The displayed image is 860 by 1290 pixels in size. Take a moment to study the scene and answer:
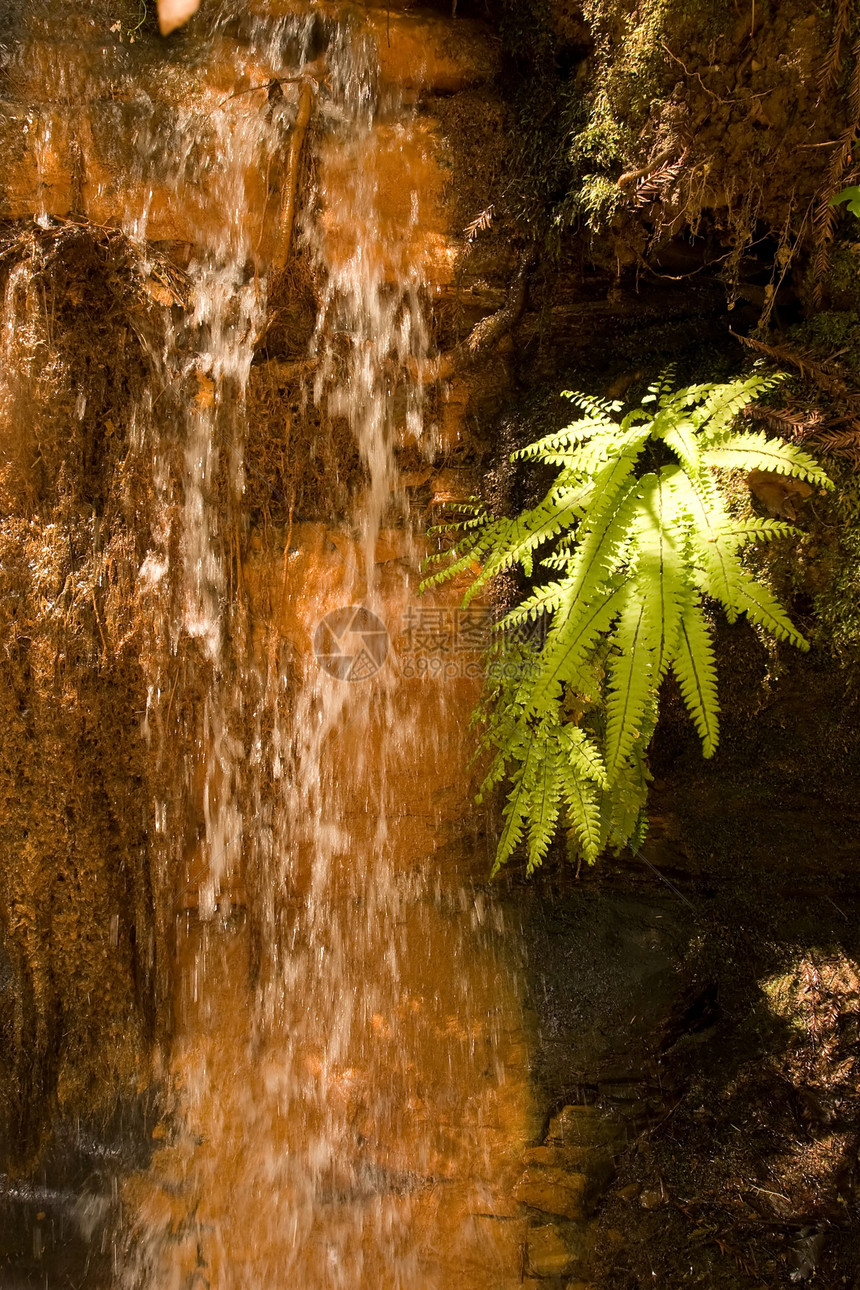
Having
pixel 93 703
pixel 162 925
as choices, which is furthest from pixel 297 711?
pixel 162 925

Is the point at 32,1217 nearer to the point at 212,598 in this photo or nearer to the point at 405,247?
the point at 212,598

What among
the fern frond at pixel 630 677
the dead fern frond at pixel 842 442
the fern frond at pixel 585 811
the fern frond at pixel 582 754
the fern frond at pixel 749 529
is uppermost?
the dead fern frond at pixel 842 442

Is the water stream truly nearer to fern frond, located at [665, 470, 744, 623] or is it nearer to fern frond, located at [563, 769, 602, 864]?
fern frond, located at [563, 769, 602, 864]

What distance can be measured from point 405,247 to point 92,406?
1666mm

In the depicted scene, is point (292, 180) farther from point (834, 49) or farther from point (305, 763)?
point (305, 763)

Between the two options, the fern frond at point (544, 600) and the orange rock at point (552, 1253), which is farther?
the orange rock at point (552, 1253)

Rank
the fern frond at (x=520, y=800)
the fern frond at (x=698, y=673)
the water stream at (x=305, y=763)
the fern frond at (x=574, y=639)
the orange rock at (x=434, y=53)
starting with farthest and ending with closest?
1. the orange rock at (x=434, y=53)
2. the water stream at (x=305, y=763)
3. the fern frond at (x=520, y=800)
4. the fern frond at (x=574, y=639)
5. the fern frond at (x=698, y=673)

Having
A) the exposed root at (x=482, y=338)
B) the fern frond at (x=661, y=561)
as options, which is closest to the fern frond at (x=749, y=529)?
the fern frond at (x=661, y=561)

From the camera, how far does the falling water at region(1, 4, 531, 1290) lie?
12.2ft

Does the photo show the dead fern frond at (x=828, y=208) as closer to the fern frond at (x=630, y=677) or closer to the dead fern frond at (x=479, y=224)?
the dead fern frond at (x=479, y=224)

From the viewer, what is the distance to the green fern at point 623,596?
2541 mm

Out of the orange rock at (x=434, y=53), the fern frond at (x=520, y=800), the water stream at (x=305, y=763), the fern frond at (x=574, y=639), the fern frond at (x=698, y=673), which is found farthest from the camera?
the orange rock at (x=434, y=53)

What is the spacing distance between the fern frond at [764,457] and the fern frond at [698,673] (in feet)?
1.74

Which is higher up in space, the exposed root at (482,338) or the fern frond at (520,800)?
the exposed root at (482,338)
